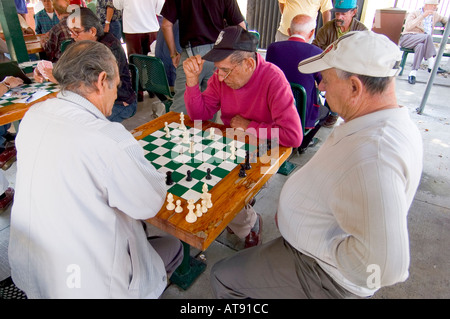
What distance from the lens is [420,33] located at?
6.26m

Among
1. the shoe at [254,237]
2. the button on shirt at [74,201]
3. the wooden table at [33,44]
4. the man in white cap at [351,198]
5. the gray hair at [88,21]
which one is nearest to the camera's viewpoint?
the man in white cap at [351,198]

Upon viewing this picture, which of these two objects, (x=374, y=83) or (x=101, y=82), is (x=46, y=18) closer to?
(x=101, y=82)

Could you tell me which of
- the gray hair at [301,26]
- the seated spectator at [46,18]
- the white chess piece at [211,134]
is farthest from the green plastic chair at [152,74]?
the seated spectator at [46,18]

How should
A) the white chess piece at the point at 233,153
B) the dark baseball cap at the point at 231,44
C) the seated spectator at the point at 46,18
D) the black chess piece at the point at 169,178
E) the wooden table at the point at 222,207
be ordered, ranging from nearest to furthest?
the wooden table at the point at 222,207 → the black chess piece at the point at 169,178 → the white chess piece at the point at 233,153 → the dark baseball cap at the point at 231,44 → the seated spectator at the point at 46,18

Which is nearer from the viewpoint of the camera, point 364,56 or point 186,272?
point 364,56

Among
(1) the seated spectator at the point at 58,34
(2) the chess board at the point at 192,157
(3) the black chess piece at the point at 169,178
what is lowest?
(2) the chess board at the point at 192,157

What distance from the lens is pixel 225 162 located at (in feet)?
5.90

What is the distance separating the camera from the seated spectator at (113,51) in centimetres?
281

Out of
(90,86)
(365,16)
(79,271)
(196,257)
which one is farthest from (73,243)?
(365,16)

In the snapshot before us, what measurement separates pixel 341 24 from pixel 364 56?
3.27 m

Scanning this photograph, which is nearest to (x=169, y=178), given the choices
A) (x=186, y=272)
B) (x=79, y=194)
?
(x=79, y=194)

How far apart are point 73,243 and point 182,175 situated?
681 millimetres

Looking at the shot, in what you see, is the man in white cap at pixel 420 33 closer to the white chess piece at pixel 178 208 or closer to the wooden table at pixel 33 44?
the white chess piece at pixel 178 208

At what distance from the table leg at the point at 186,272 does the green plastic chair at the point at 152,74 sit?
2.06 m
